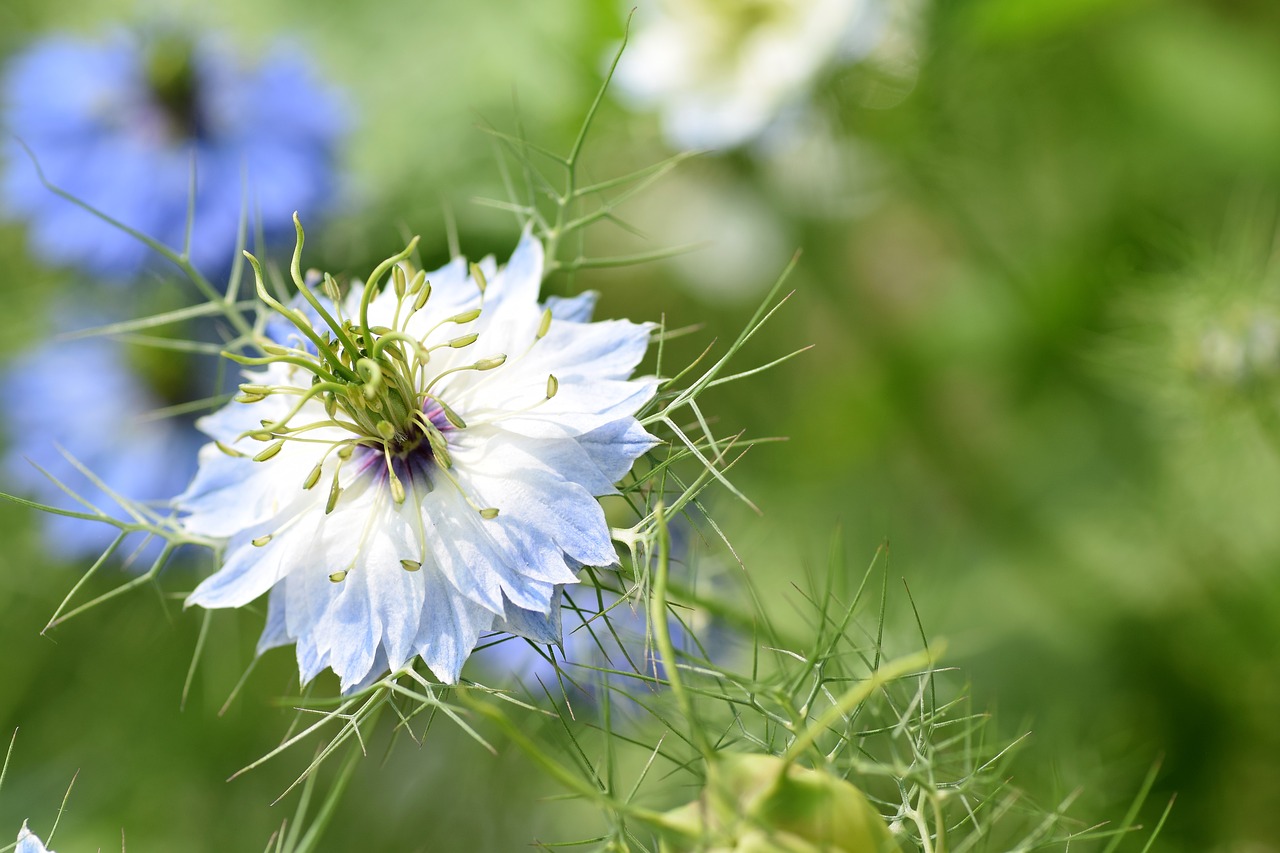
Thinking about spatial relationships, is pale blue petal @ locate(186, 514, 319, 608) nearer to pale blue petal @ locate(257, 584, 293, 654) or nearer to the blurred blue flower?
pale blue petal @ locate(257, 584, 293, 654)

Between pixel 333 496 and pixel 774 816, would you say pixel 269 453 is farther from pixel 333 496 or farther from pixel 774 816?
pixel 774 816

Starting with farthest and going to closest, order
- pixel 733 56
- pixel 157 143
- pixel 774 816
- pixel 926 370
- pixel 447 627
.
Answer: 1. pixel 926 370
2. pixel 733 56
3. pixel 157 143
4. pixel 447 627
5. pixel 774 816

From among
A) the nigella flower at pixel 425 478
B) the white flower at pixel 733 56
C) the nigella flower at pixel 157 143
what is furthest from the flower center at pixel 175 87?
the nigella flower at pixel 425 478

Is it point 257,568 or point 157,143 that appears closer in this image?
point 257,568

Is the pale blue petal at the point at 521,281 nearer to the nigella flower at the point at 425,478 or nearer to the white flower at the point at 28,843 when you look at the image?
the nigella flower at the point at 425,478

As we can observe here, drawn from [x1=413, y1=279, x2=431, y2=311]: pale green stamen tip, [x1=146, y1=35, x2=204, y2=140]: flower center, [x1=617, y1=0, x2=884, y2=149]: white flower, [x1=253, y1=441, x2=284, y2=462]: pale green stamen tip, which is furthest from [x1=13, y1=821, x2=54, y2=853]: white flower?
[x1=617, y1=0, x2=884, y2=149]: white flower

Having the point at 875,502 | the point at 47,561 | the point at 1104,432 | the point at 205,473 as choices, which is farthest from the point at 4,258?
the point at 1104,432

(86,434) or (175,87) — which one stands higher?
(175,87)

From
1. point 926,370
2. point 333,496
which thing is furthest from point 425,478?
point 926,370
